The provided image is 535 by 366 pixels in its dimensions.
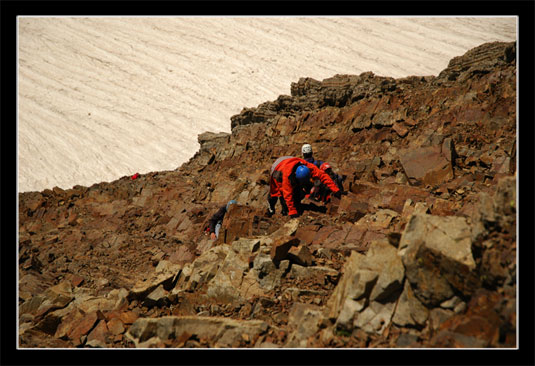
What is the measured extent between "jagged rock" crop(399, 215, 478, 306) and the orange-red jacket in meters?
3.84

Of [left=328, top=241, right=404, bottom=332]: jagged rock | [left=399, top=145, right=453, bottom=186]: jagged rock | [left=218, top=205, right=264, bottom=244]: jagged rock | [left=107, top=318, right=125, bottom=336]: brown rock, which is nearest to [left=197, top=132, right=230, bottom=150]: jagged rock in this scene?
[left=218, top=205, right=264, bottom=244]: jagged rock

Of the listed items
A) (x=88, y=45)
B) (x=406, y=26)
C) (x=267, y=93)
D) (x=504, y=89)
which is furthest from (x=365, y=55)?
(x=504, y=89)

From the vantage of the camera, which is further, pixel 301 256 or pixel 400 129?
pixel 400 129

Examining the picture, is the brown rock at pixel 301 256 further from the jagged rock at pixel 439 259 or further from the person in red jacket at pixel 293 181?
the person in red jacket at pixel 293 181

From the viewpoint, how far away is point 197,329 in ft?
15.6

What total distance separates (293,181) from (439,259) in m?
4.29

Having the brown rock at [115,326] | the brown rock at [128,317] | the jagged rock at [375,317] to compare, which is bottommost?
the brown rock at [115,326]

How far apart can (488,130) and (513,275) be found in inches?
233

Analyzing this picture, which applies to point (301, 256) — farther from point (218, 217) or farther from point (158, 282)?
point (218, 217)

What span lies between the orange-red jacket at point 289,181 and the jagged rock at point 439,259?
384cm

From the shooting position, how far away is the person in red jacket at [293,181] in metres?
7.82

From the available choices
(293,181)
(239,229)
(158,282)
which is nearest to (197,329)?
(158,282)

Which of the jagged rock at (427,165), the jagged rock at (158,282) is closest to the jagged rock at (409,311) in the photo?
the jagged rock at (158,282)

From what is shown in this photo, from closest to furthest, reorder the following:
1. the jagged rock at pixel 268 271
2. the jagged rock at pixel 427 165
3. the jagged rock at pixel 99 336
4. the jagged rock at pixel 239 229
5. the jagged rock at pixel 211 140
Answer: the jagged rock at pixel 99 336 < the jagged rock at pixel 268 271 < the jagged rock at pixel 239 229 < the jagged rock at pixel 427 165 < the jagged rock at pixel 211 140
